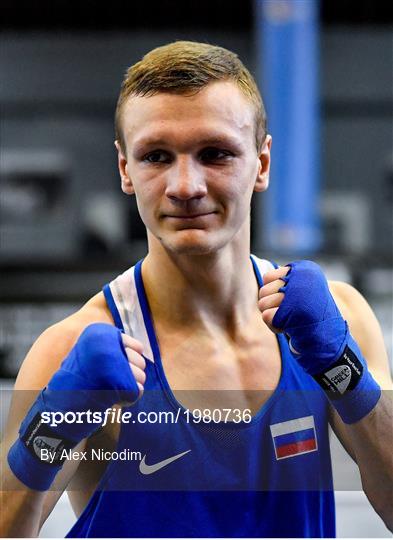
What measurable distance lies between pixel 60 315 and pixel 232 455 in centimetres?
255

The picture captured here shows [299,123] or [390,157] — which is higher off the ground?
[299,123]

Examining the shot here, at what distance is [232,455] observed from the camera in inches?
44.7

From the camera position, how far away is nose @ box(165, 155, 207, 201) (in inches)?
41.3

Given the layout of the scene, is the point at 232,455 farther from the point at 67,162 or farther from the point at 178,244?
the point at 67,162

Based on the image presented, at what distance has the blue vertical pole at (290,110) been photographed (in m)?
4.63

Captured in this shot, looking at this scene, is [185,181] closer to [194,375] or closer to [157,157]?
[157,157]

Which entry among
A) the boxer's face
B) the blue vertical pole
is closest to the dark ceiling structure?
the blue vertical pole

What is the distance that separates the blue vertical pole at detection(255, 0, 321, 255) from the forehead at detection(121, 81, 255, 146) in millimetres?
3517

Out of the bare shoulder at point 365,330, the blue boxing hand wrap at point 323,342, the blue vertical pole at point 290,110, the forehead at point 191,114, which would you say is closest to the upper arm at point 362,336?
the bare shoulder at point 365,330

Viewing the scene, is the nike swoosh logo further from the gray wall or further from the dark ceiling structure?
the dark ceiling structure

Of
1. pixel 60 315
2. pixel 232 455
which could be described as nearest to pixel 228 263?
pixel 232 455

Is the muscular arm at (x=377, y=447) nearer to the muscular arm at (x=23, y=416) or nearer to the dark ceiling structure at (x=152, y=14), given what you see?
the muscular arm at (x=23, y=416)

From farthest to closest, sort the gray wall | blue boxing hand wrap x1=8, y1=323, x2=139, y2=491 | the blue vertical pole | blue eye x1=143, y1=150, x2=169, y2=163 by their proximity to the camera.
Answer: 1. the gray wall
2. the blue vertical pole
3. blue eye x1=143, y1=150, x2=169, y2=163
4. blue boxing hand wrap x1=8, y1=323, x2=139, y2=491

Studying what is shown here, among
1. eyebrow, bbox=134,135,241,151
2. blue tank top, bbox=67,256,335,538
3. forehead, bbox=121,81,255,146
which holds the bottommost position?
blue tank top, bbox=67,256,335,538
